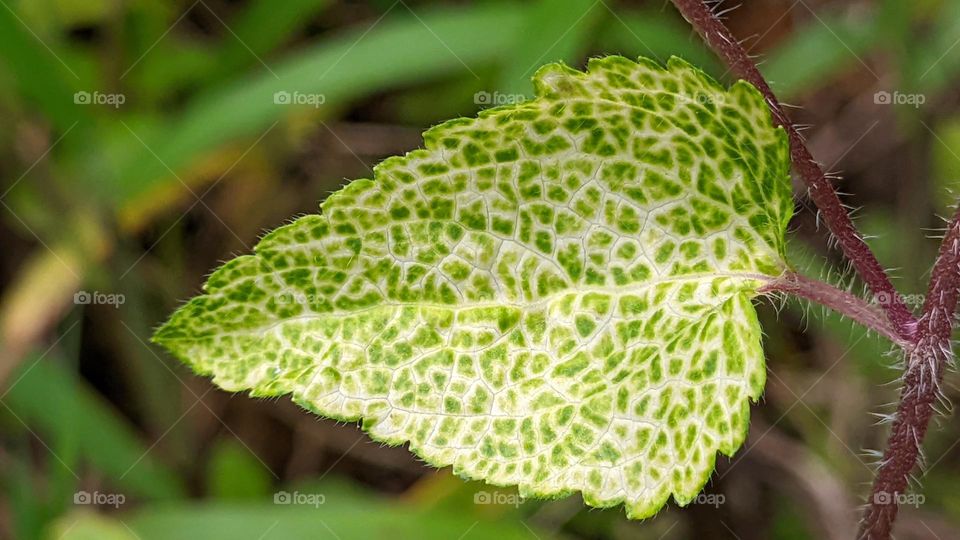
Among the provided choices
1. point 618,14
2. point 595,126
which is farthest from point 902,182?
point 595,126

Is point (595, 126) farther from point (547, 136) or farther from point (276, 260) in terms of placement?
point (276, 260)

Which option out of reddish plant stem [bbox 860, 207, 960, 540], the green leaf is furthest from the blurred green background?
reddish plant stem [bbox 860, 207, 960, 540]

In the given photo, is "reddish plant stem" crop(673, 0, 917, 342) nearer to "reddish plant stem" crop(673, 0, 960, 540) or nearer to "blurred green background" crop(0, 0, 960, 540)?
"reddish plant stem" crop(673, 0, 960, 540)

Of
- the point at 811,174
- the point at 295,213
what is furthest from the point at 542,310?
the point at 295,213

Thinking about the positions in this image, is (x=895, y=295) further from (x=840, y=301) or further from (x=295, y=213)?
(x=295, y=213)

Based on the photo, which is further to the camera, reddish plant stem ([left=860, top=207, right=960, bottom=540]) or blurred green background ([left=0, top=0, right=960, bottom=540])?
blurred green background ([left=0, top=0, right=960, bottom=540])

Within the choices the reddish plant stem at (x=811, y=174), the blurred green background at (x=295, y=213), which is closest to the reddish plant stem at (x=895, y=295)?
the reddish plant stem at (x=811, y=174)
